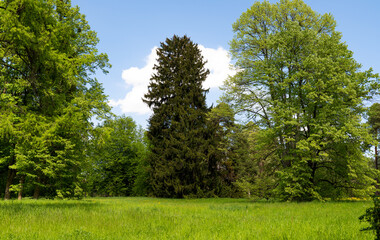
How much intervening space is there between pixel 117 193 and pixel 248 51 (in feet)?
123

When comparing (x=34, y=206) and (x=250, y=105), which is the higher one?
(x=250, y=105)

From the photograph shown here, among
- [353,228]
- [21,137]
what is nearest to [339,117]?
[353,228]

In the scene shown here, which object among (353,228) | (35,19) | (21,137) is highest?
(35,19)

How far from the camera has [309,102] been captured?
17.5 m

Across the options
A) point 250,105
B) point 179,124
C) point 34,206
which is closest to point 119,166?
point 179,124

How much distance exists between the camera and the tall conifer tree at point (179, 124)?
97.2ft

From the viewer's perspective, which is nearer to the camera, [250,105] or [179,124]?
[250,105]

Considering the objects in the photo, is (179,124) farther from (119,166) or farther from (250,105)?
(119,166)

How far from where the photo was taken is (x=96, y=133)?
41.3ft

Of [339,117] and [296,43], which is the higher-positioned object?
[296,43]

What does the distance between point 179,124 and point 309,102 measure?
1620cm

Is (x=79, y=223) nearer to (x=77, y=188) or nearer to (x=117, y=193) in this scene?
(x=77, y=188)

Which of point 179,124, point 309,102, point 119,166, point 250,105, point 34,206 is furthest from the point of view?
point 119,166

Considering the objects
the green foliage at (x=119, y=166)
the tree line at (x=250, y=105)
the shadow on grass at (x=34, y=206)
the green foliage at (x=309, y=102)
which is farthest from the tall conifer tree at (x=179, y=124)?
the shadow on grass at (x=34, y=206)
